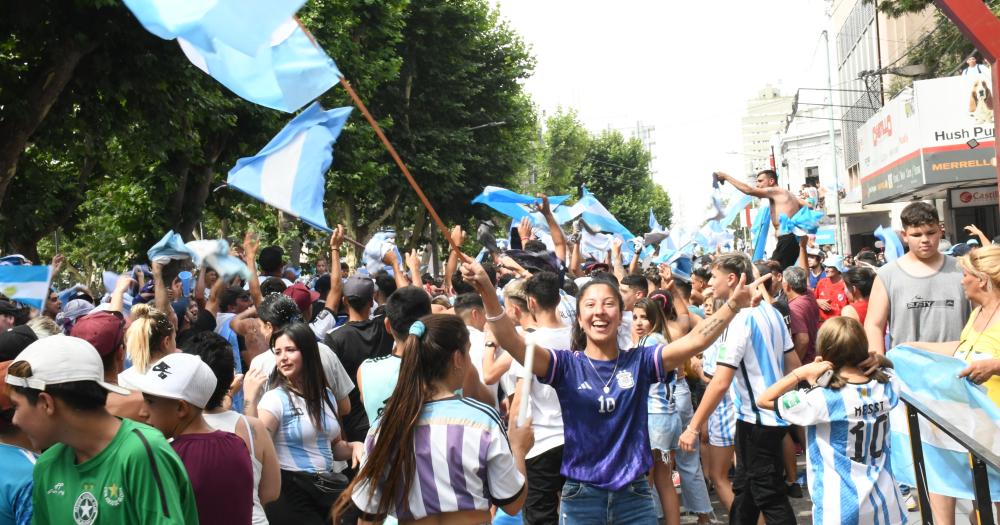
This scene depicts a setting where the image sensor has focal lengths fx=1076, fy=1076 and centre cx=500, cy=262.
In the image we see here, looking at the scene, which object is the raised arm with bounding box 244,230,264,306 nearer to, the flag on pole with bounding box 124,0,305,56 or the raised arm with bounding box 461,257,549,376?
the flag on pole with bounding box 124,0,305,56

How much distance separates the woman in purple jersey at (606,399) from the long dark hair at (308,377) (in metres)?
1.22

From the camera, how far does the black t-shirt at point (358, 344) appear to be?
685cm

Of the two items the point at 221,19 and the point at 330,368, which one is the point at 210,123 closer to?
the point at 330,368

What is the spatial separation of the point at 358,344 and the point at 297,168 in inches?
46.5

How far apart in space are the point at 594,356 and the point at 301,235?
73.5 feet

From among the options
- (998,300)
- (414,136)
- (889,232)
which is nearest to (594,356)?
(998,300)

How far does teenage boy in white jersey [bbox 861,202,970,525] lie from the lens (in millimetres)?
6289

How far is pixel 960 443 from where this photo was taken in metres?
4.27

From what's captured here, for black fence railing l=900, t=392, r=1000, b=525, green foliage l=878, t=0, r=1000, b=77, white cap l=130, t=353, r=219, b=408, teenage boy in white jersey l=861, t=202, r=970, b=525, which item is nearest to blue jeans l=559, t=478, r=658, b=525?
black fence railing l=900, t=392, r=1000, b=525

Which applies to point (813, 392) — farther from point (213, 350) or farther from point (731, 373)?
point (213, 350)

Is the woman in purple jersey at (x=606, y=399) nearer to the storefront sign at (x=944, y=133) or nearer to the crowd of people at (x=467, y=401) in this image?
the crowd of people at (x=467, y=401)

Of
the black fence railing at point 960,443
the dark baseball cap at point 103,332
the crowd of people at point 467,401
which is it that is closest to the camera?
the crowd of people at point 467,401

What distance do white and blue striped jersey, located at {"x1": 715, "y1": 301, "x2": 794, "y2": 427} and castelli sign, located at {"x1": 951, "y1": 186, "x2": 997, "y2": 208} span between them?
69.0 feet

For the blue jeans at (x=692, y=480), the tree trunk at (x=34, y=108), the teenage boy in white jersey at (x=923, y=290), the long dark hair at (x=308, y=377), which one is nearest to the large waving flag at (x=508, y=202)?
the tree trunk at (x=34, y=108)
